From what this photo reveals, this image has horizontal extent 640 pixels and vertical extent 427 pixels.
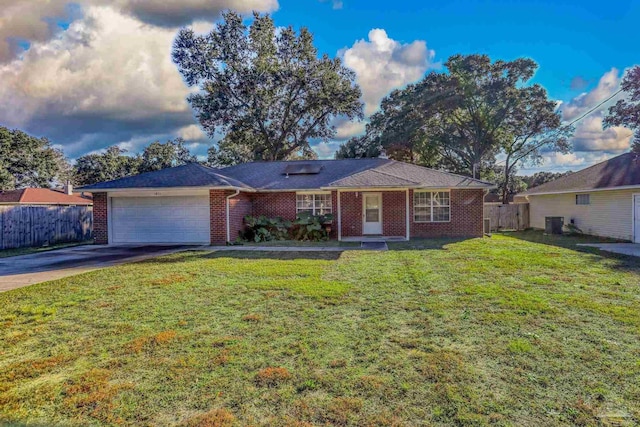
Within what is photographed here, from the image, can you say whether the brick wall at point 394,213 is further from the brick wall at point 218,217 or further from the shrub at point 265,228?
the brick wall at point 218,217

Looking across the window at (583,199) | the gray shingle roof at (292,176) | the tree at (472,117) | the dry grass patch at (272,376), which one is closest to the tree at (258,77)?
the tree at (472,117)

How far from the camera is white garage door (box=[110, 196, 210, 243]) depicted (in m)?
14.0

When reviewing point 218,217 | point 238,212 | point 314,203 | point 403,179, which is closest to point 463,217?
point 403,179

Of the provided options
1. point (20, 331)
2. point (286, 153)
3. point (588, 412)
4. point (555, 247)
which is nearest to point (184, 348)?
point (20, 331)

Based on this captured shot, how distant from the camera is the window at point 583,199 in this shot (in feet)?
55.1

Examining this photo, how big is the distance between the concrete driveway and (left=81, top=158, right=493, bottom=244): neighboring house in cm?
112

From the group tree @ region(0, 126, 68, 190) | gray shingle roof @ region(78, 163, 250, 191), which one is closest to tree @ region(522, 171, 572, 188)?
gray shingle roof @ region(78, 163, 250, 191)

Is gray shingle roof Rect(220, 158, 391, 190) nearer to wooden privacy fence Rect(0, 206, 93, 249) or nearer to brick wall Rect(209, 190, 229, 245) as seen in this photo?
brick wall Rect(209, 190, 229, 245)

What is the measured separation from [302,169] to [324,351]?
14.9 metres

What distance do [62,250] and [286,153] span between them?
2063 centimetres

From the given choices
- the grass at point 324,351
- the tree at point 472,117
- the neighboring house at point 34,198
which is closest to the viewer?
the grass at point 324,351

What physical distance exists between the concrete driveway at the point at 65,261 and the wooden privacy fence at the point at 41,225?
8.80ft

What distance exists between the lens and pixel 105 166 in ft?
133

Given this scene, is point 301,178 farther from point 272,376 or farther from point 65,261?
point 272,376
